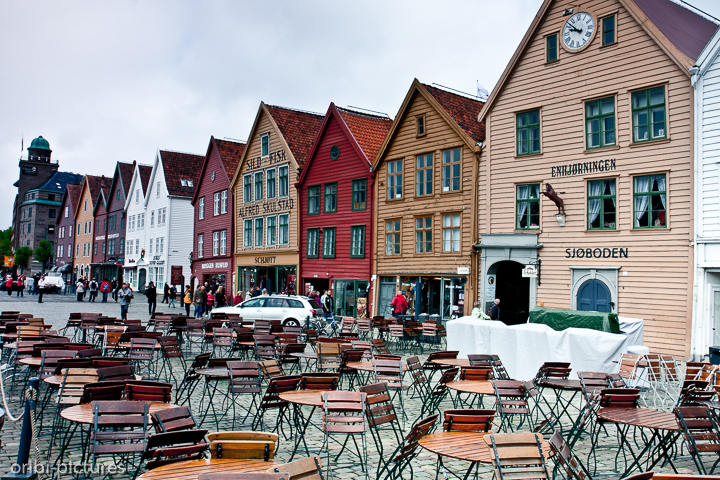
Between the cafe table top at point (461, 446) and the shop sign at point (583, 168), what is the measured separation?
1666 cm

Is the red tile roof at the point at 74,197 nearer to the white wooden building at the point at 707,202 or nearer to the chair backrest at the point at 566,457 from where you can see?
the white wooden building at the point at 707,202

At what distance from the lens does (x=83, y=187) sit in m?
69.6

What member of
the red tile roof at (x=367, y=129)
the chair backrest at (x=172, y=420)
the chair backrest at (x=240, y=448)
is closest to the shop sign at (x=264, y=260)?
the red tile roof at (x=367, y=129)

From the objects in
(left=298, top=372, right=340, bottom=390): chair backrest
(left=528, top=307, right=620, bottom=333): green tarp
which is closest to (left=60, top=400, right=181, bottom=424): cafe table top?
(left=298, top=372, right=340, bottom=390): chair backrest

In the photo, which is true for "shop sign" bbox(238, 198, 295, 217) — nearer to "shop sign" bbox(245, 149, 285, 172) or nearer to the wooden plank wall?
"shop sign" bbox(245, 149, 285, 172)

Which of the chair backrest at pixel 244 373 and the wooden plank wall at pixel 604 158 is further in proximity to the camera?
the wooden plank wall at pixel 604 158

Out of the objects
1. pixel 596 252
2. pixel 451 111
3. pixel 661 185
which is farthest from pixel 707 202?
pixel 451 111

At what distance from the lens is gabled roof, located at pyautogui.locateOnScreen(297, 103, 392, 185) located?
103 feet

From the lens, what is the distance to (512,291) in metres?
24.5

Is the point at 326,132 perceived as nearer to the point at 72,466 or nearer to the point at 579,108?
the point at 579,108

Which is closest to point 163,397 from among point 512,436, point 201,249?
point 512,436

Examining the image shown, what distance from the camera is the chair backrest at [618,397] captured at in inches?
305

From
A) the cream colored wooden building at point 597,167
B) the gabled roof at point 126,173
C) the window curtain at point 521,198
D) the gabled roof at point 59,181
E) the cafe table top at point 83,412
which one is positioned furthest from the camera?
the gabled roof at point 59,181

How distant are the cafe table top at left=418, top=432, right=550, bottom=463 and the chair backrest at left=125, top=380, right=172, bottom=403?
10.4 ft
